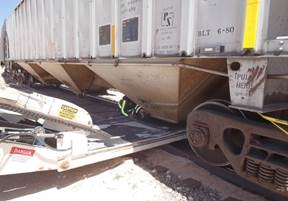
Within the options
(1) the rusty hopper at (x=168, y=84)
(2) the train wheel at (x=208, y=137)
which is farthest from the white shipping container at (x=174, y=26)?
(2) the train wheel at (x=208, y=137)

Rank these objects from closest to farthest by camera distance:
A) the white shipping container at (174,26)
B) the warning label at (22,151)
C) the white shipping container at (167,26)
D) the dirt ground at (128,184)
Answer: the warning label at (22,151) → the white shipping container at (174,26) → the dirt ground at (128,184) → the white shipping container at (167,26)

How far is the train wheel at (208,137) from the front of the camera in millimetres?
3467

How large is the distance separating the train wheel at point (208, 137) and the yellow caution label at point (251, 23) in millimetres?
875

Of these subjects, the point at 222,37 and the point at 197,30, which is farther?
the point at 197,30

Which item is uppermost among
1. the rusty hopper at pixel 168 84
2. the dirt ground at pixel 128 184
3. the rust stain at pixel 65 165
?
the rusty hopper at pixel 168 84

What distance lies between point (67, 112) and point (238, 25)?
237cm

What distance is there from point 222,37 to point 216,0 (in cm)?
40

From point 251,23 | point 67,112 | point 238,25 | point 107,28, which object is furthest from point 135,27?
point 251,23

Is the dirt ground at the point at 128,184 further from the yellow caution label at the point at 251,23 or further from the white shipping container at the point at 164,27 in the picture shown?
the yellow caution label at the point at 251,23

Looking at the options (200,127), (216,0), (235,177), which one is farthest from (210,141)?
(216,0)

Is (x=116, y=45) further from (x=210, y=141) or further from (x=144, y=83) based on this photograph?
(x=210, y=141)

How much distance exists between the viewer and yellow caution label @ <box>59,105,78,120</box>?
4057mm

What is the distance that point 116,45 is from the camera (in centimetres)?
490

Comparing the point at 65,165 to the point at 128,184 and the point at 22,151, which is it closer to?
the point at 22,151
